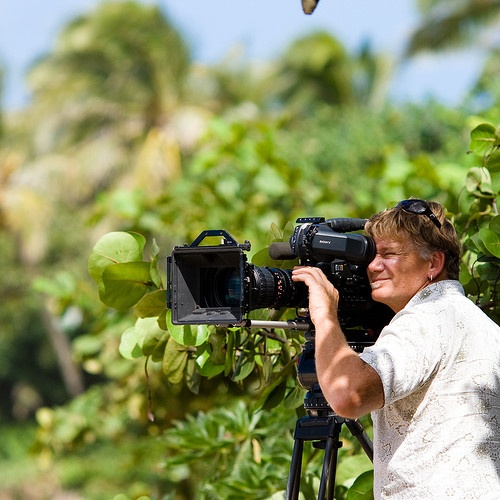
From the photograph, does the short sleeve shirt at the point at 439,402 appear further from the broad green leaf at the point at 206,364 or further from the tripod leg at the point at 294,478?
the broad green leaf at the point at 206,364

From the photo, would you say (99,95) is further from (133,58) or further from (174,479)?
(174,479)

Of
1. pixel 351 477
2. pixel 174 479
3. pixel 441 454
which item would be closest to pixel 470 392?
pixel 441 454

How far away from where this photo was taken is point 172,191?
704cm

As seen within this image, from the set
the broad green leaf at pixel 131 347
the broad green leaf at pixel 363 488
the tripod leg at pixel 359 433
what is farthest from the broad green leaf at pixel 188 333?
the broad green leaf at pixel 363 488

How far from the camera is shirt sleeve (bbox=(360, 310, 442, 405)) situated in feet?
6.50

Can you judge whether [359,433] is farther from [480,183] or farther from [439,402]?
[480,183]

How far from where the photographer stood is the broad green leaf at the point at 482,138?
2938mm

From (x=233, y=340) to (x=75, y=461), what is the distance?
74.8 feet

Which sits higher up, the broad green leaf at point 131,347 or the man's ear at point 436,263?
the man's ear at point 436,263

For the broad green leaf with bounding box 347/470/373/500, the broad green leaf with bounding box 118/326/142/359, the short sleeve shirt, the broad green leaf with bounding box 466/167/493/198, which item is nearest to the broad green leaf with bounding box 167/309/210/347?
the broad green leaf with bounding box 118/326/142/359

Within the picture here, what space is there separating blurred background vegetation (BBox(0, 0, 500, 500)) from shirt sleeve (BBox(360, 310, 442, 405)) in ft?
2.02

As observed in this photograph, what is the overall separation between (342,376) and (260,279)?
45cm

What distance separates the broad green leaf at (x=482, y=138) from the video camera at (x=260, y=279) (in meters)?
0.68

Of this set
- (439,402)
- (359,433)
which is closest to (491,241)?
(359,433)
